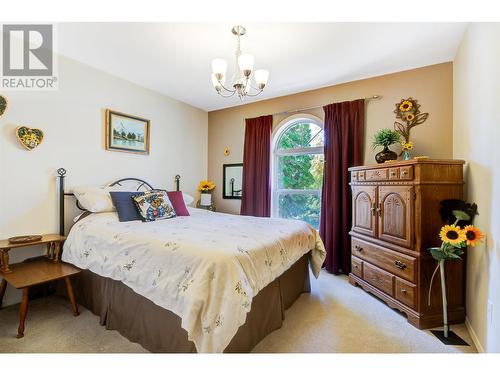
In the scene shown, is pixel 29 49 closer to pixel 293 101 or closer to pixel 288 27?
pixel 288 27

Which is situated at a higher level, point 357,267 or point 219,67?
point 219,67

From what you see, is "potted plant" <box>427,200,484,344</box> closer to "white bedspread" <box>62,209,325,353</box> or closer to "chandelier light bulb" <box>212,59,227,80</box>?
"white bedspread" <box>62,209,325,353</box>

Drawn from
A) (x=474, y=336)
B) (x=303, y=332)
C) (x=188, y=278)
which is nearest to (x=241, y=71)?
(x=188, y=278)

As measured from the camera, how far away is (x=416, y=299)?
2.06m

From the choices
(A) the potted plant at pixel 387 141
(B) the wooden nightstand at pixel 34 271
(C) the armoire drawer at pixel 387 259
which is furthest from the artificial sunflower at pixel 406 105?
(B) the wooden nightstand at pixel 34 271

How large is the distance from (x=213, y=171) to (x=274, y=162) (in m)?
1.27

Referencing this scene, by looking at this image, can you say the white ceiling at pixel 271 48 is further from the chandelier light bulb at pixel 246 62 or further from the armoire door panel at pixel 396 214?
the armoire door panel at pixel 396 214

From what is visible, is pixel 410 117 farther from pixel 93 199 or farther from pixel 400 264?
pixel 93 199

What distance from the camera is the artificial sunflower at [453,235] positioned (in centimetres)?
168

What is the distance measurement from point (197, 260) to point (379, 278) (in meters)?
2.01

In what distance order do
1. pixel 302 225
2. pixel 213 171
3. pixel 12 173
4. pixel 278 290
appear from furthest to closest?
pixel 213 171, pixel 302 225, pixel 12 173, pixel 278 290

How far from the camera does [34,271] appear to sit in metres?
2.12

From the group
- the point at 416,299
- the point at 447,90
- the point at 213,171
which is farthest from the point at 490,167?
the point at 213,171

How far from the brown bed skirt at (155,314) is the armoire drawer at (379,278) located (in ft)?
2.99
